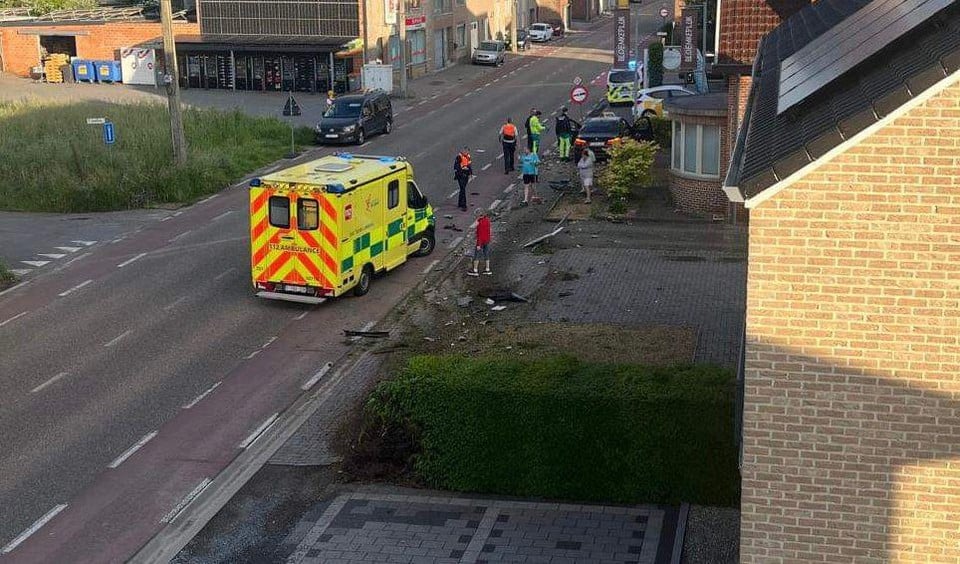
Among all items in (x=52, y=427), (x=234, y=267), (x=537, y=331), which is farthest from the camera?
(x=234, y=267)

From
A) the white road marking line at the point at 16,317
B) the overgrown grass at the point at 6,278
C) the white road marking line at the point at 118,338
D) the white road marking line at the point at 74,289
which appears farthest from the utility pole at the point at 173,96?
the white road marking line at the point at 118,338

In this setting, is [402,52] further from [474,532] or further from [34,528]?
[474,532]

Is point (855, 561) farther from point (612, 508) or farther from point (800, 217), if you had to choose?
point (612, 508)

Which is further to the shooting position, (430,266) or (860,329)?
(430,266)

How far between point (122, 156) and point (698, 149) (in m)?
16.6

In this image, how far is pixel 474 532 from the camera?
1449 cm

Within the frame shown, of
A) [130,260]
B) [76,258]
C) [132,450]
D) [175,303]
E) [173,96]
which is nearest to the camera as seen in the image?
[132,450]

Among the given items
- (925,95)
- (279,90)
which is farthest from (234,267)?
(279,90)

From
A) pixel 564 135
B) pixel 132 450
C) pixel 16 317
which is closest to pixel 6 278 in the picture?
pixel 16 317

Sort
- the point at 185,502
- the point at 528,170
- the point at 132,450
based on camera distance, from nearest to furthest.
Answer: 1. the point at 185,502
2. the point at 132,450
3. the point at 528,170

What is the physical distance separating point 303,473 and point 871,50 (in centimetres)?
868

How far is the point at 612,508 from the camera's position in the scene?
48.9 ft

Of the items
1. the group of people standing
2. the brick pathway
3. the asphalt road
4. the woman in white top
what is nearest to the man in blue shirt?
the group of people standing

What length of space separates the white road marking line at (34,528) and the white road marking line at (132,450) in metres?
1.26
